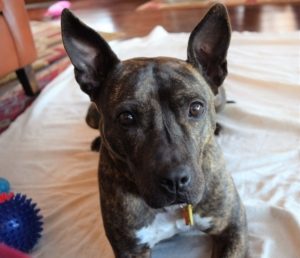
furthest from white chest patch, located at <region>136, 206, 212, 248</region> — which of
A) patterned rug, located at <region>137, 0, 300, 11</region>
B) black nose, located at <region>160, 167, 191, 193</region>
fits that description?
patterned rug, located at <region>137, 0, 300, 11</region>

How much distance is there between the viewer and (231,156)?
84.6 inches

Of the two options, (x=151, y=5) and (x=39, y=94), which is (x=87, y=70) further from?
(x=151, y=5)

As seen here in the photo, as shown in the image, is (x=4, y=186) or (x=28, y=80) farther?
(x=28, y=80)

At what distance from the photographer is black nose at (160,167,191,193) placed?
3.98 ft

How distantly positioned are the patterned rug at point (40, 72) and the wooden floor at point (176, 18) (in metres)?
0.45

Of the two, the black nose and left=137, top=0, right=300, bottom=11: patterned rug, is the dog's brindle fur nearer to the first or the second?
the black nose

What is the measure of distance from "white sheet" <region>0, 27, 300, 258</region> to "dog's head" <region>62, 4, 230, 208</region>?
517 millimetres

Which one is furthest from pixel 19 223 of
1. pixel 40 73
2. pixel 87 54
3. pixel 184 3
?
pixel 184 3

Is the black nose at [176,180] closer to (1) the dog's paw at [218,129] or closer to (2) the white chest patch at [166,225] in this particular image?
(2) the white chest patch at [166,225]

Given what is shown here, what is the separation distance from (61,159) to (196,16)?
290 cm

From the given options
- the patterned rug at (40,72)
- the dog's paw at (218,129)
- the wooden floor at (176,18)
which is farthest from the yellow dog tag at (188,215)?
the wooden floor at (176,18)

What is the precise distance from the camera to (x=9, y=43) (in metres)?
3.05

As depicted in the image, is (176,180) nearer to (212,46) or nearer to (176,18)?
(212,46)

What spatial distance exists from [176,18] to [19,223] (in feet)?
11.7
